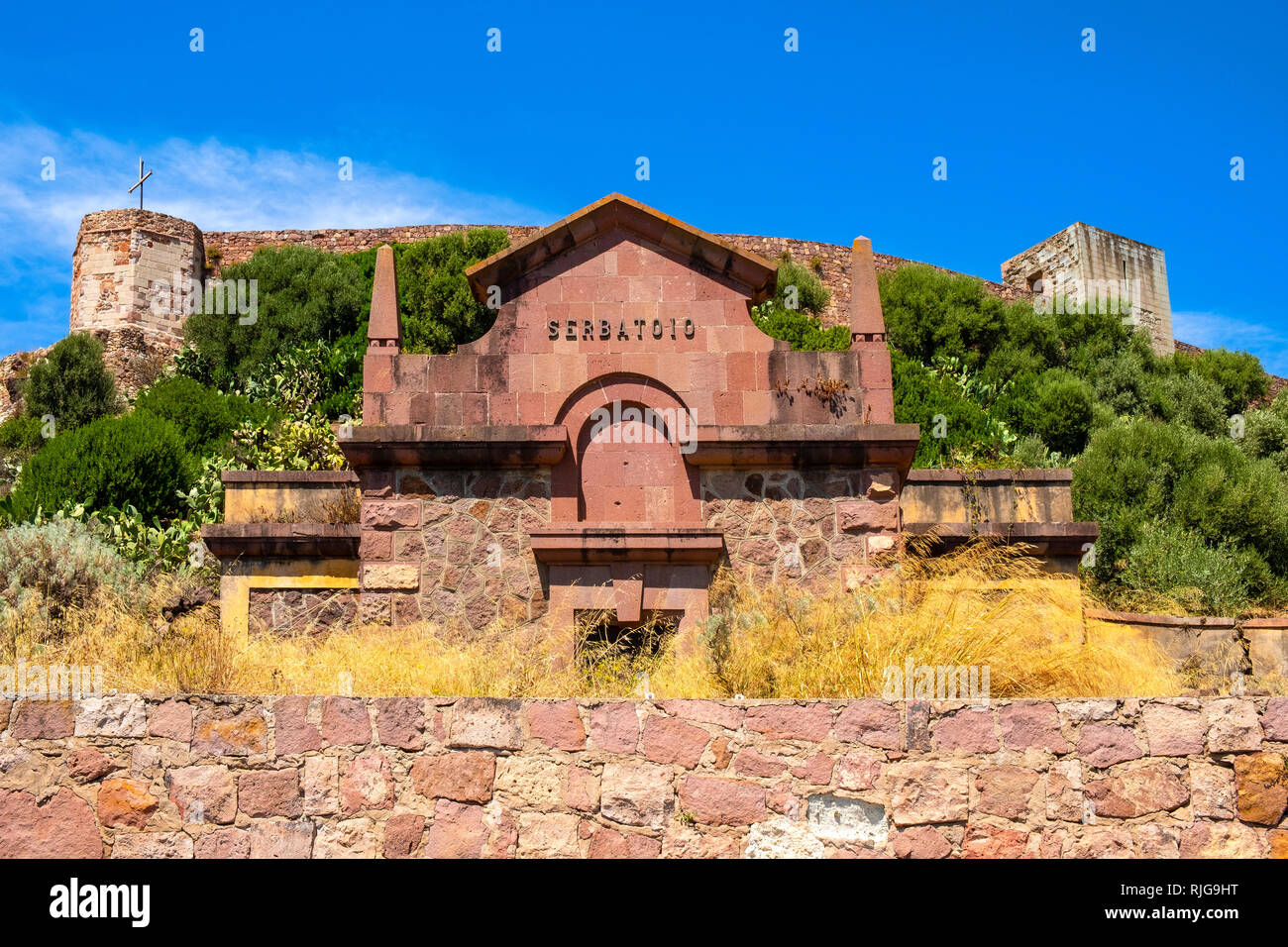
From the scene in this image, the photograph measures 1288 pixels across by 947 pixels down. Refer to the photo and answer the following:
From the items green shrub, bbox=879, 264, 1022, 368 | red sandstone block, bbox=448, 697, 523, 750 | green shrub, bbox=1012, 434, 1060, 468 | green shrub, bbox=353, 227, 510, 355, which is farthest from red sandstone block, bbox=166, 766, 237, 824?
green shrub, bbox=879, 264, 1022, 368

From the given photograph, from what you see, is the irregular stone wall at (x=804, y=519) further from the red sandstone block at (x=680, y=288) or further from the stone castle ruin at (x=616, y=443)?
the red sandstone block at (x=680, y=288)

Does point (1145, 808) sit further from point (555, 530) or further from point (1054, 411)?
point (1054, 411)

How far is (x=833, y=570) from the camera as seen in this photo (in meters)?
11.1

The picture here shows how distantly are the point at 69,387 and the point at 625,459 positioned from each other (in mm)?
26498

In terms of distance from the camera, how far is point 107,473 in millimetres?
21062

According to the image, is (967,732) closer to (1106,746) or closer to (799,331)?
(1106,746)

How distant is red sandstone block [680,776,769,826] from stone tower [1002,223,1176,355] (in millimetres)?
39457

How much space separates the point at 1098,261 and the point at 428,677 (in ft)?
137

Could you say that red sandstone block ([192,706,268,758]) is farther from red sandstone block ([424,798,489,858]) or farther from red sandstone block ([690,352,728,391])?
red sandstone block ([690,352,728,391])

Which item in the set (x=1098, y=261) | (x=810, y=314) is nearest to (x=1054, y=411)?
(x=810, y=314)

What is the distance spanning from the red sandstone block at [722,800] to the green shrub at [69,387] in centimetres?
2987

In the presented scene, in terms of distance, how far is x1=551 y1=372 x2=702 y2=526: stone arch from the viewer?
1126cm
